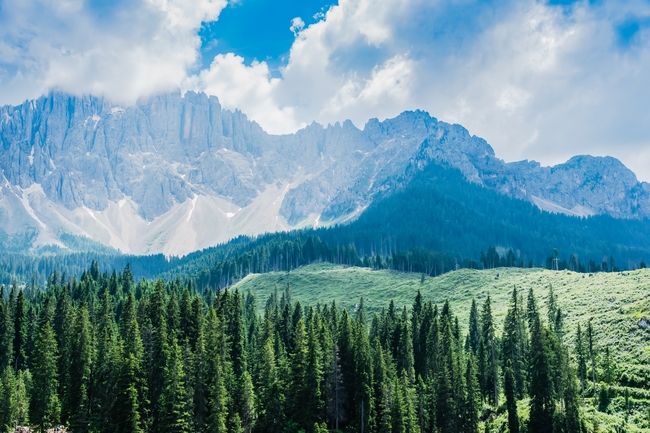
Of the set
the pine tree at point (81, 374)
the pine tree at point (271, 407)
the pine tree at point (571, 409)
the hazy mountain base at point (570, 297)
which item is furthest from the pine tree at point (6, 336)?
the pine tree at point (571, 409)

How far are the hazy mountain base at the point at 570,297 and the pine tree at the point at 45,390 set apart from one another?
5716 cm

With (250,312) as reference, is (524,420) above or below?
below

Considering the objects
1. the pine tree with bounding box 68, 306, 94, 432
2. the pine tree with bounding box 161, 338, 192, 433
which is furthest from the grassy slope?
the pine tree with bounding box 68, 306, 94, 432

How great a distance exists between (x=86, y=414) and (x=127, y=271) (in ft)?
275

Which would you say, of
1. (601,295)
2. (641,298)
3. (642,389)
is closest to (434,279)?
(601,295)

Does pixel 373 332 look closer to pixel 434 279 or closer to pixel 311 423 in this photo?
pixel 311 423

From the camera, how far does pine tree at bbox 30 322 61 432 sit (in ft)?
210

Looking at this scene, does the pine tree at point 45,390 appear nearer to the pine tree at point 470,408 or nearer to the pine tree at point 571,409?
the pine tree at point 470,408

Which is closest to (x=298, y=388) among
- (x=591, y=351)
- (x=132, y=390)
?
(x=132, y=390)

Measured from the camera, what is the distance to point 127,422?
5591 centimetres

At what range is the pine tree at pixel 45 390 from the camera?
6412 cm

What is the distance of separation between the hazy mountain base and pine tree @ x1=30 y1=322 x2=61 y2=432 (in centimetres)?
5716

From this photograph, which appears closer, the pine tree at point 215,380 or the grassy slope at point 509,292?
→ the pine tree at point 215,380

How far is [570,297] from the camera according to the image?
12056 centimetres
